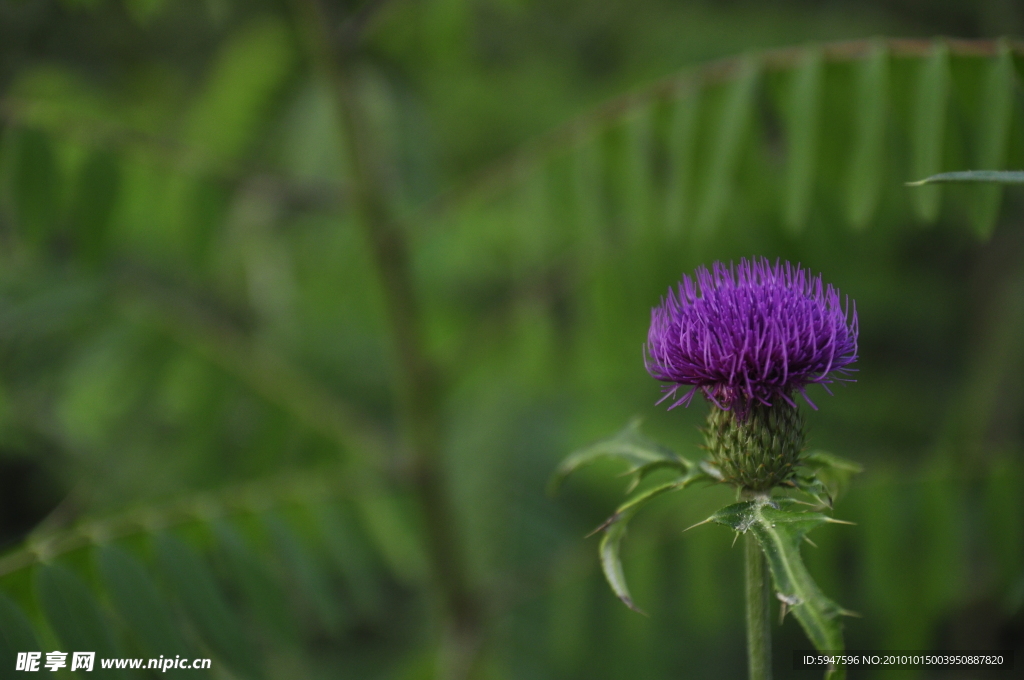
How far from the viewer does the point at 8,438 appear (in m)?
2.56

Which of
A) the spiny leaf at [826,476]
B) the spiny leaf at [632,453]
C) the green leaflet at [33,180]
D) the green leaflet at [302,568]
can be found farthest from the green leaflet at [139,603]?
the spiny leaf at [826,476]

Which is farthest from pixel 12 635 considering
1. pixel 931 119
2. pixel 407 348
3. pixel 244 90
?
pixel 244 90

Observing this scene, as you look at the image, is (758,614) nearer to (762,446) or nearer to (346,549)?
(762,446)

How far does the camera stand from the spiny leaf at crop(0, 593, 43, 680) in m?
1.37

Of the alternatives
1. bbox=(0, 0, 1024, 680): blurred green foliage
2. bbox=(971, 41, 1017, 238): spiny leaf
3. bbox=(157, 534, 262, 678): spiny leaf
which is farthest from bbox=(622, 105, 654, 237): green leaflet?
bbox=(157, 534, 262, 678): spiny leaf

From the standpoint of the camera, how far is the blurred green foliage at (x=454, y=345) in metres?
1.77

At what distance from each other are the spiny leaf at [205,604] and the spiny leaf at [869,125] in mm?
1641

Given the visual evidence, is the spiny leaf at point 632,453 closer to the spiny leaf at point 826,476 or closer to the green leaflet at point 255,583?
the spiny leaf at point 826,476

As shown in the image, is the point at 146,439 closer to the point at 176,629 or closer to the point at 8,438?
the point at 8,438

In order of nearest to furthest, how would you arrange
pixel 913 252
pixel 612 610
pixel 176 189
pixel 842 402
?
pixel 176 189 → pixel 612 610 → pixel 842 402 → pixel 913 252

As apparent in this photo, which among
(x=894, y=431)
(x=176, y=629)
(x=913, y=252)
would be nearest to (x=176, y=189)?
(x=176, y=629)

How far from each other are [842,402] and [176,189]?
12.1 ft

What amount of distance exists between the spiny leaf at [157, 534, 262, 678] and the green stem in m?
1.10

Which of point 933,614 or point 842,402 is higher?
point 842,402
